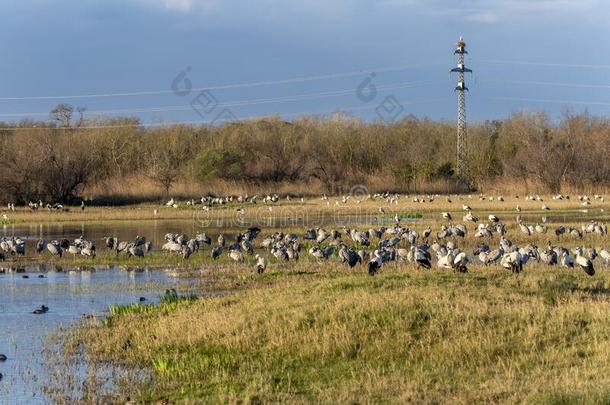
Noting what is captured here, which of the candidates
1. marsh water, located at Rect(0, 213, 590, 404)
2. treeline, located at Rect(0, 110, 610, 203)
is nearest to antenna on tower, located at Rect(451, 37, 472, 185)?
treeline, located at Rect(0, 110, 610, 203)

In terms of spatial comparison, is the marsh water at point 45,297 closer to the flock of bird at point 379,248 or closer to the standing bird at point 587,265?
the flock of bird at point 379,248

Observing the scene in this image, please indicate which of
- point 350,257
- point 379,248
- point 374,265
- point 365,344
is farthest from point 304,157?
point 365,344

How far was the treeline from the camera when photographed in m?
50.4

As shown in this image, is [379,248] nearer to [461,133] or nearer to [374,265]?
[374,265]

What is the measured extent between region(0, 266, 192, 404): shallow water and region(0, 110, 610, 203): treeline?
27.8 metres

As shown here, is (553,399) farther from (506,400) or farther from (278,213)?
(278,213)

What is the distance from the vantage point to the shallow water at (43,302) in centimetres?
1145

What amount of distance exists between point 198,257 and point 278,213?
57.4ft

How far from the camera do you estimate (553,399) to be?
8.44m

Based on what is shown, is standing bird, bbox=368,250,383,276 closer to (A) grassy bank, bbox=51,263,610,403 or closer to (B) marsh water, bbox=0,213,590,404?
(A) grassy bank, bbox=51,263,610,403

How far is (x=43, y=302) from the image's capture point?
57.8ft

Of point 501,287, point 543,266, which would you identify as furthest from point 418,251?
point 501,287

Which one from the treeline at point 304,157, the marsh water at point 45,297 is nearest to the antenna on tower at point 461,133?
the treeline at point 304,157

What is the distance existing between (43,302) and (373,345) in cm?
817
